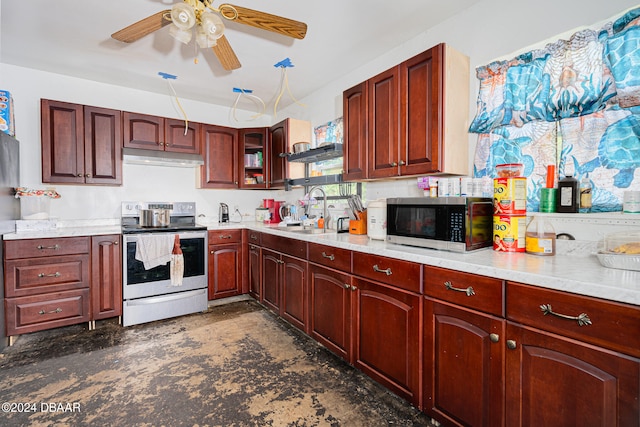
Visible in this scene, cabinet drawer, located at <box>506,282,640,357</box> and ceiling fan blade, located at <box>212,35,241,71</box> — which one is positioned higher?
ceiling fan blade, located at <box>212,35,241,71</box>

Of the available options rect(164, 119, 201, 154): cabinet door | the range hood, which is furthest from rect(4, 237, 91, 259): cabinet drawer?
rect(164, 119, 201, 154): cabinet door

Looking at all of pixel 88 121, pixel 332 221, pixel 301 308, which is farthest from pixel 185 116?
pixel 301 308

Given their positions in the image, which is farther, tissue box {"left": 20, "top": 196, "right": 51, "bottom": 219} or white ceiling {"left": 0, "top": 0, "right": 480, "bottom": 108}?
tissue box {"left": 20, "top": 196, "right": 51, "bottom": 219}

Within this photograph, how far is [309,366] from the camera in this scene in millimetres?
2111

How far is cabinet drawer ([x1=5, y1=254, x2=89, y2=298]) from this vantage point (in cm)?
244

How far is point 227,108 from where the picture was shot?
4168 mm

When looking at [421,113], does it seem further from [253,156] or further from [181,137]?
[181,137]

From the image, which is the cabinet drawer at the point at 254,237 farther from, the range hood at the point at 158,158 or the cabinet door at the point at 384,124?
the cabinet door at the point at 384,124

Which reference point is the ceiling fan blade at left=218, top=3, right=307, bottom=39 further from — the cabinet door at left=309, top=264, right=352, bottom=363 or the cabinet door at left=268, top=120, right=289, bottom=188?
the cabinet door at left=268, top=120, right=289, bottom=188

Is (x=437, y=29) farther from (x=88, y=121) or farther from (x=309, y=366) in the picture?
(x=88, y=121)

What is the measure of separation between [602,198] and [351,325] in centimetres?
153

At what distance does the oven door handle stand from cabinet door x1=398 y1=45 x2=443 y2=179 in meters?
2.38

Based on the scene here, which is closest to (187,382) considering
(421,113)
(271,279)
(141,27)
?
(271,279)

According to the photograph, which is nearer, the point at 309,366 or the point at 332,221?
the point at 309,366
